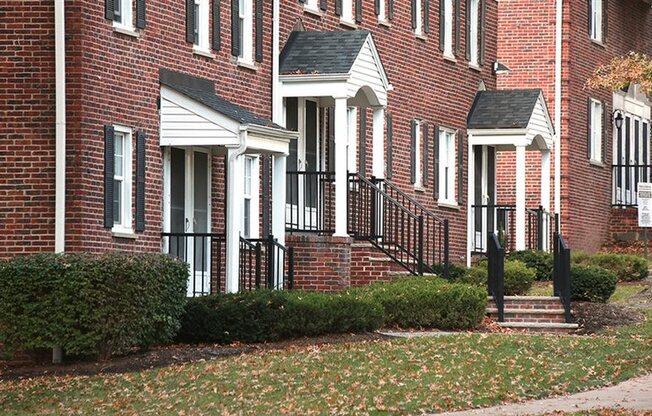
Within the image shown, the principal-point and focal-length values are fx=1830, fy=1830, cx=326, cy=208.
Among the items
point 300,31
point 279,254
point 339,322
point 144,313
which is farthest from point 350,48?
point 144,313

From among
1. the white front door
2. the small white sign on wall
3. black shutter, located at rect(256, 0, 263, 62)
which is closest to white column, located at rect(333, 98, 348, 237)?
black shutter, located at rect(256, 0, 263, 62)

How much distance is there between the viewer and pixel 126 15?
84.8ft

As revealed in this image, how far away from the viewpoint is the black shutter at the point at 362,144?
1328 inches

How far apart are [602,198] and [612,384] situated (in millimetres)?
26223

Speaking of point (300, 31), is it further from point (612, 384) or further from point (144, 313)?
point (612, 384)

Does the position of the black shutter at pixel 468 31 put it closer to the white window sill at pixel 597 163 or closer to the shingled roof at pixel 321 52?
the white window sill at pixel 597 163

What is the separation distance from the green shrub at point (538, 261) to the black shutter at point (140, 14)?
43.2 feet

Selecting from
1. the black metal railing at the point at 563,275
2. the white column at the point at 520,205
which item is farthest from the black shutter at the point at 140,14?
the white column at the point at 520,205

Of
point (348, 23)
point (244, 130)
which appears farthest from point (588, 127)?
point (244, 130)

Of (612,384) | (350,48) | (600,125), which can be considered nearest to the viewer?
(612,384)

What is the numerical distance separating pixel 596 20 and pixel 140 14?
76.3 feet

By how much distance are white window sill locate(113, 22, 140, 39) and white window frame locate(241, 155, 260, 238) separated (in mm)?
4008

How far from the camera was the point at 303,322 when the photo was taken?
2472cm

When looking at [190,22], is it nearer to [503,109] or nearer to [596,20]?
[503,109]
